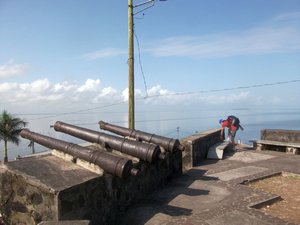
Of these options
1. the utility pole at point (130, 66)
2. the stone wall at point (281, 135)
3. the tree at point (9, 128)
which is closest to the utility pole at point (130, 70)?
the utility pole at point (130, 66)

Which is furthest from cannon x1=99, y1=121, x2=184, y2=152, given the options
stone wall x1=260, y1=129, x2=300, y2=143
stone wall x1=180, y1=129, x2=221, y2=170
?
stone wall x1=260, y1=129, x2=300, y2=143

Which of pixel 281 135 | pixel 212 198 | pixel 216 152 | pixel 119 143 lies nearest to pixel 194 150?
pixel 216 152

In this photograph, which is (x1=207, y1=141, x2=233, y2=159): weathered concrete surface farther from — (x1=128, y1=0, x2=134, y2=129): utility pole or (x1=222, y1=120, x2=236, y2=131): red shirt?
(x1=128, y1=0, x2=134, y2=129): utility pole

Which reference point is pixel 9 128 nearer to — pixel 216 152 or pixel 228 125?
pixel 228 125

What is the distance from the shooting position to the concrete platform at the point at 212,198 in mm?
6148

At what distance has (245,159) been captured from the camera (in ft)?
40.2

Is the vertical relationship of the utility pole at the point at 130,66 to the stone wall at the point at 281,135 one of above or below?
above

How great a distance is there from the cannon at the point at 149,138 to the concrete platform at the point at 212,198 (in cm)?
109

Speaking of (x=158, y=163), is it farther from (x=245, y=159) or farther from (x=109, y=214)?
(x=245, y=159)

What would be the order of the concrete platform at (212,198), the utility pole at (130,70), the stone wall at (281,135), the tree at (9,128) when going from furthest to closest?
the tree at (9,128), the stone wall at (281,135), the utility pole at (130,70), the concrete platform at (212,198)

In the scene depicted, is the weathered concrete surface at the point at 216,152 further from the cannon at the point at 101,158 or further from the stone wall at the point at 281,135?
the cannon at the point at 101,158

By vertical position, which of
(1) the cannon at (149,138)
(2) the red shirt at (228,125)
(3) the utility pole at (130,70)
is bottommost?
(2) the red shirt at (228,125)

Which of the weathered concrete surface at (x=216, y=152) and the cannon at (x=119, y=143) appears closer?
the cannon at (x=119, y=143)

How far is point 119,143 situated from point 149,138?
Answer: 1583 mm
